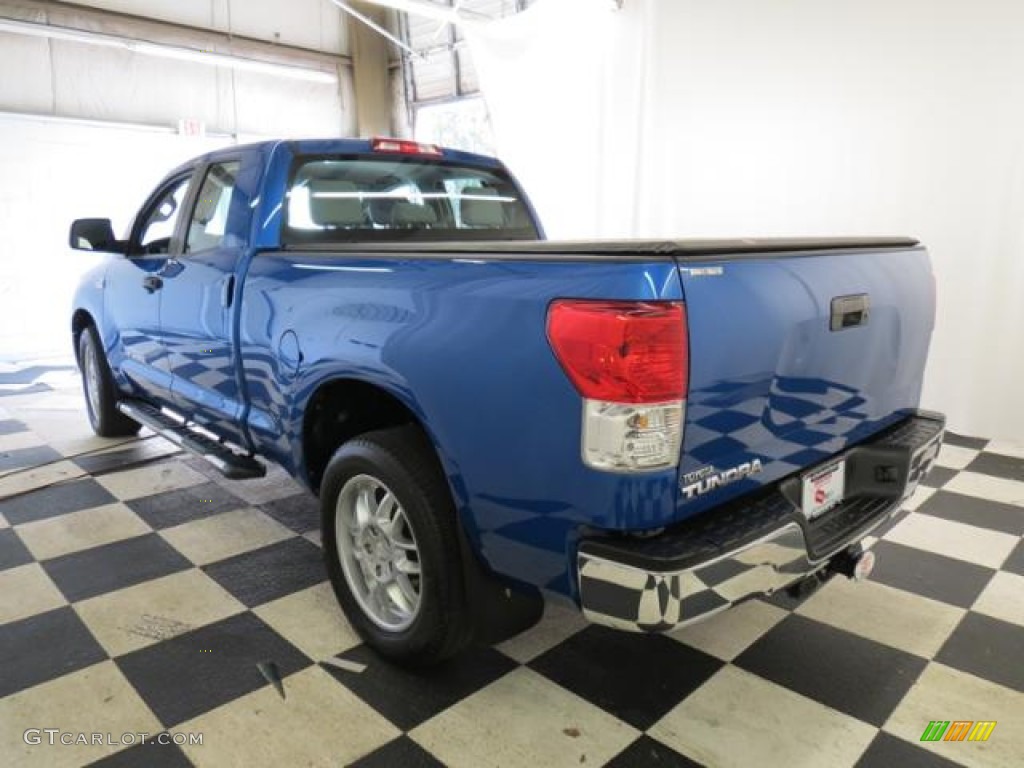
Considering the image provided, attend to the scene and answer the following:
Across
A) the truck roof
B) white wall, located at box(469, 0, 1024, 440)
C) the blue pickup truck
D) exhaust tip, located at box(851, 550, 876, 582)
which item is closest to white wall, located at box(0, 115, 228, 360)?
white wall, located at box(469, 0, 1024, 440)

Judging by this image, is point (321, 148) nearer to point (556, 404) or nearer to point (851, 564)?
point (556, 404)

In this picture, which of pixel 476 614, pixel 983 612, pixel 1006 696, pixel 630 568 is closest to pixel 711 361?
pixel 630 568

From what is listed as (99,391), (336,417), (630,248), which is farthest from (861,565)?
(99,391)

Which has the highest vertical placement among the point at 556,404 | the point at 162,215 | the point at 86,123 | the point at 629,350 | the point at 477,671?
the point at 86,123

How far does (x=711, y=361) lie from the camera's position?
1.31m

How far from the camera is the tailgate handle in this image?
1.58 metres

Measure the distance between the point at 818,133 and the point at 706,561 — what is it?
12.7ft

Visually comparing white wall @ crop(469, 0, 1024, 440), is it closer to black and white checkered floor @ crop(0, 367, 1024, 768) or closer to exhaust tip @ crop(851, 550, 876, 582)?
black and white checkered floor @ crop(0, 367, 1024, 768)

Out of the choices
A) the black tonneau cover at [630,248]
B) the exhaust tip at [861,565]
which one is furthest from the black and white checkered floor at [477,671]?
the black tonneau cover at [630,248]

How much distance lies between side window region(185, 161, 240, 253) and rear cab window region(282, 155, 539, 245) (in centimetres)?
32

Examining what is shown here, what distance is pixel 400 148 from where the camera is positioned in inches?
107

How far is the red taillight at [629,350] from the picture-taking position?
1.24 m

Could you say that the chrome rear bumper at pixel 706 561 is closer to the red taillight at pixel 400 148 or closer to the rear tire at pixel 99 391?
the red taillight at pixel 400 148

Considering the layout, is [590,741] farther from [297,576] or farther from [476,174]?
[476,174]
